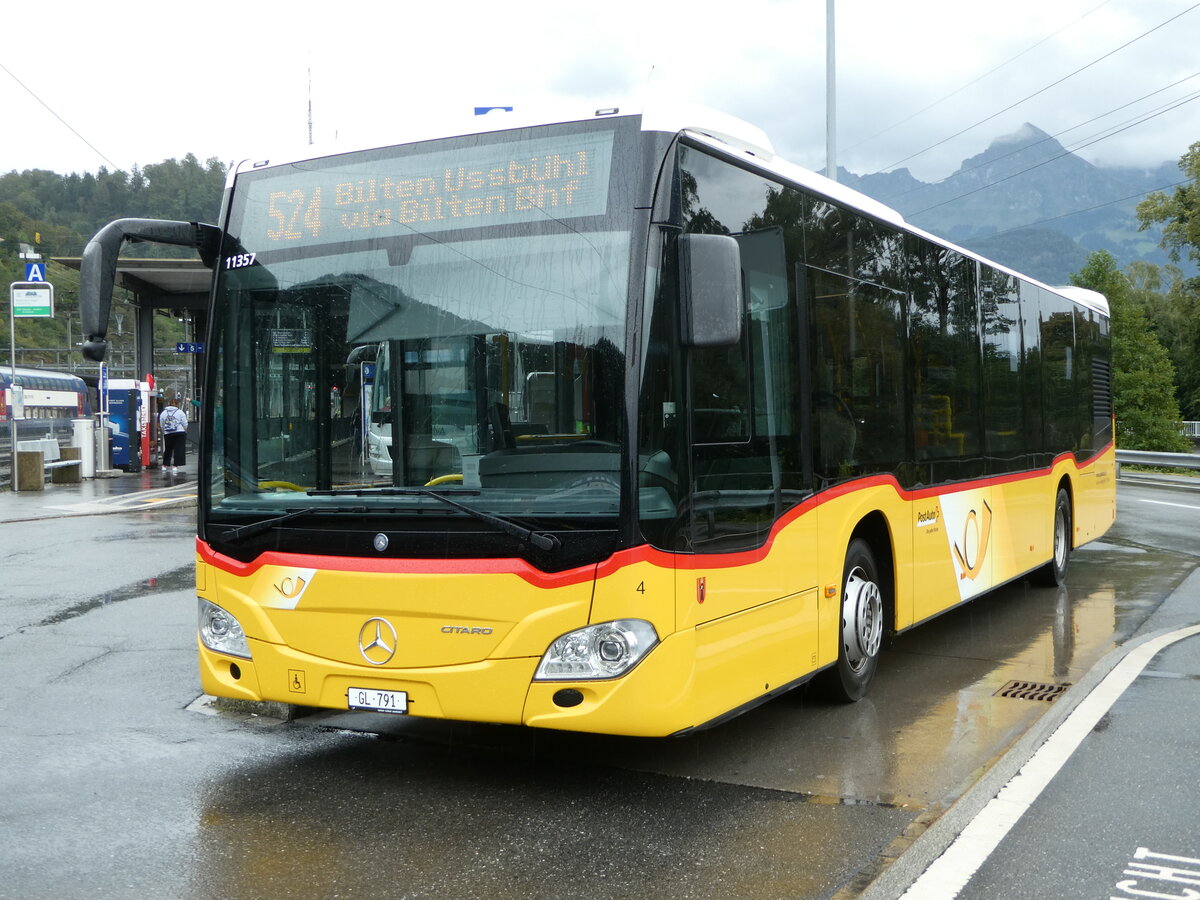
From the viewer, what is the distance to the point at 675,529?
4938 mm

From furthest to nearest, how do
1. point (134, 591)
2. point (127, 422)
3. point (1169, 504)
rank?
point (127, 422), point (1169, 504), point (134, 591)

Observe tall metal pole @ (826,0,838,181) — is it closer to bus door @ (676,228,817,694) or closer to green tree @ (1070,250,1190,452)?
bus door @ (676,228,817,694)

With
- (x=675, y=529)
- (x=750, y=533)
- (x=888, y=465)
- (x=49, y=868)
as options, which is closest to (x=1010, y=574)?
(x=888, y=465)

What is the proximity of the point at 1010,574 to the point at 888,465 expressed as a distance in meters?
3.22

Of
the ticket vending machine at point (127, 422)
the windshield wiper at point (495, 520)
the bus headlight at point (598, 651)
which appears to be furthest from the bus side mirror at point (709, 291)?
the ticket vending machine at point (127, 422)

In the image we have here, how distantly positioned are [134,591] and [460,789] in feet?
22.6

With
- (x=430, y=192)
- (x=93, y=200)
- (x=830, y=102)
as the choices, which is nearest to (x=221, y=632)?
(x=430, y=192)

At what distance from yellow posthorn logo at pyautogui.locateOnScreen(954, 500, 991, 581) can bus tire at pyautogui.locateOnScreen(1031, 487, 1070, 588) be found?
2455mm

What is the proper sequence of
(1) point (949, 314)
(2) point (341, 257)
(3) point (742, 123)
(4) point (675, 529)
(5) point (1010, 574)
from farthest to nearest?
1. (5) point (1010, 574)
2. (1) point (949, 314)
3. (3) point (742, 123)
4. (2) point (341, 257)
5. (4) point (675, 529)

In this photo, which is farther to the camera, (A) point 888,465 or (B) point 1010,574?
(B) point 1010,574

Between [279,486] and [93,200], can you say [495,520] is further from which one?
[93,200]

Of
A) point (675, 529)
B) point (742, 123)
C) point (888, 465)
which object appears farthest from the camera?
point (888, 465)

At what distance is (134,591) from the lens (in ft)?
37.0

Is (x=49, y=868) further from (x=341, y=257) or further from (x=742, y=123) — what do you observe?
(x=742, y=123)
